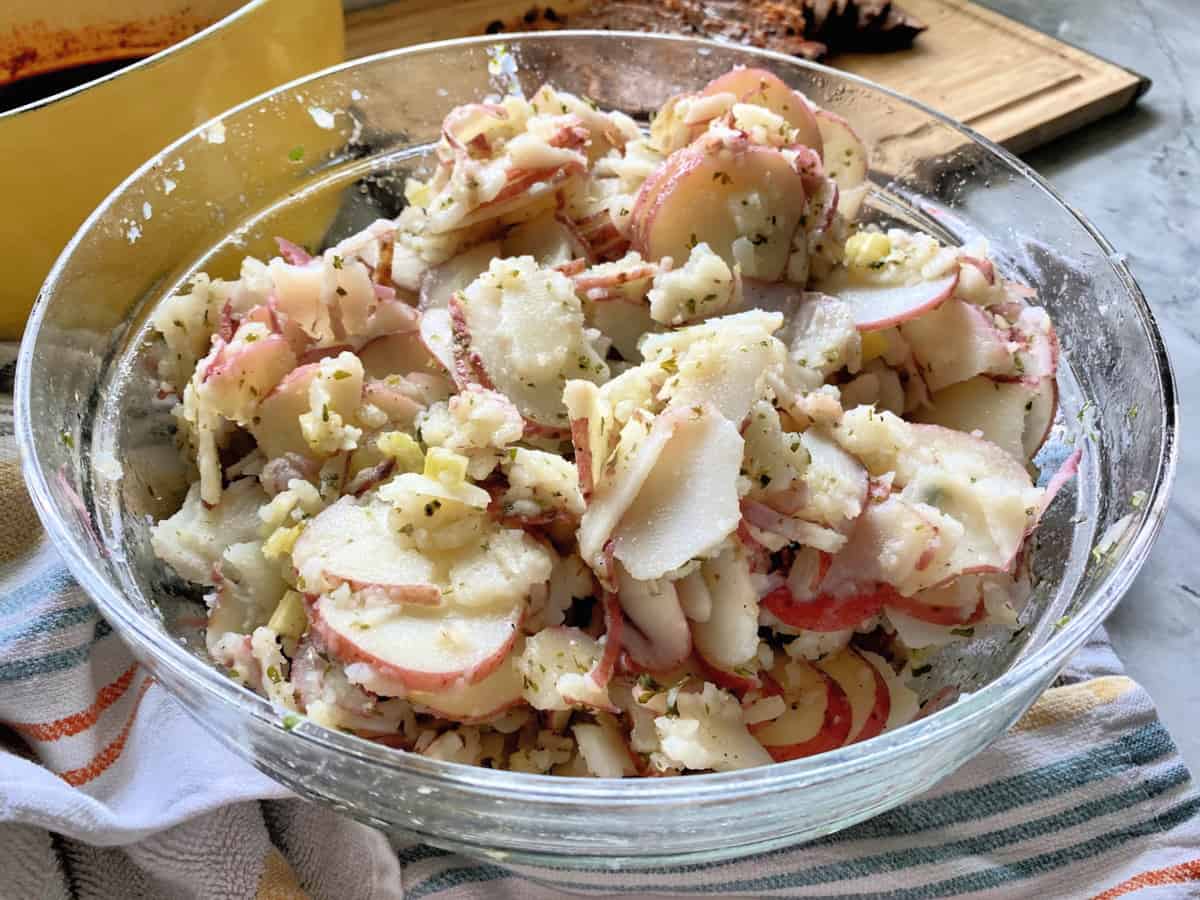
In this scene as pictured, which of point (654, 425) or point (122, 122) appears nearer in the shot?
point (654, 425)

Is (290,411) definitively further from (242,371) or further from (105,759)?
(105,759)

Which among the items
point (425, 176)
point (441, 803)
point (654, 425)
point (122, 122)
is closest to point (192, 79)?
point (122, 122)

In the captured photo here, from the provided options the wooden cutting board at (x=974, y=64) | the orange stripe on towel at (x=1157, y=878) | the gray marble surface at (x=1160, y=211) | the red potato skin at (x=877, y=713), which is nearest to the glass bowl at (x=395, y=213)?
the red potato skin at (x=877, y=713)

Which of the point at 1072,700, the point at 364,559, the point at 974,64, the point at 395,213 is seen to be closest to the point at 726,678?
the point at 364,559

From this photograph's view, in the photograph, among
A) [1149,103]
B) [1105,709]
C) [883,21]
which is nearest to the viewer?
[1105,709]

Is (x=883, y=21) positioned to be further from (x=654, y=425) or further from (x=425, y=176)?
(x=654, y=425)

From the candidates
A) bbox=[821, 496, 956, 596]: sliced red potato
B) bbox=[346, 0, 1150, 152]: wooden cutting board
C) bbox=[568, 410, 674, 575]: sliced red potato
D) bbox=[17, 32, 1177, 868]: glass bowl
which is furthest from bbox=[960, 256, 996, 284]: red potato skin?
bbox=[346, 0, 1150, 152]: wooden cutting board
